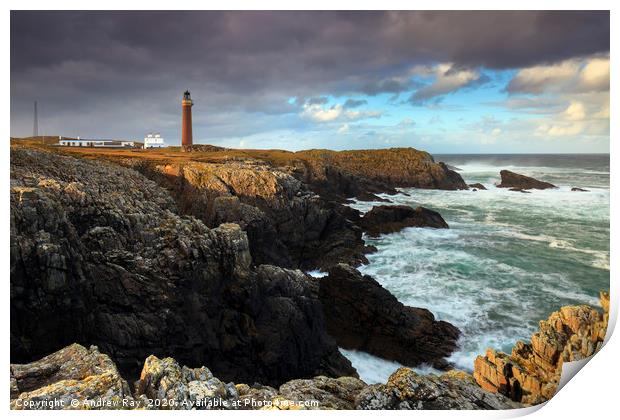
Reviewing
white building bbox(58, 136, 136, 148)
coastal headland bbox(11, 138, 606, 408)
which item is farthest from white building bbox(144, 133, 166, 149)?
coastal headland bbox(11, 138, 606, 408)

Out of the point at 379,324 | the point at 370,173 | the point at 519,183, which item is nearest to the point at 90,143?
the point at 379,324

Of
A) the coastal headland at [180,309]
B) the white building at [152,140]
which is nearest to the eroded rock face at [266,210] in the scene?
the coastal headland at [180,309]

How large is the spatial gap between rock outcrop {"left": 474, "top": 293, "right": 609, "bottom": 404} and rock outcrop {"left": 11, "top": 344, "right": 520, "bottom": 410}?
0.76m

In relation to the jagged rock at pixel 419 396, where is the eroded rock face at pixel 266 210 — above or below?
above

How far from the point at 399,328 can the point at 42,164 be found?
1042 cm

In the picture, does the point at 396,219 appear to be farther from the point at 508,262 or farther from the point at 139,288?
the point at 139,288

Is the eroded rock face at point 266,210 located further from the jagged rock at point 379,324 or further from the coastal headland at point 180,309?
the jagged rock at point 379,324

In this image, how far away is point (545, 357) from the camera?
6758mm

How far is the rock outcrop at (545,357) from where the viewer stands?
6.30 m

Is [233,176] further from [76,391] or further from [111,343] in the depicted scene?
[76,391]

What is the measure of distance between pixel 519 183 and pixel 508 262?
32.9 feet

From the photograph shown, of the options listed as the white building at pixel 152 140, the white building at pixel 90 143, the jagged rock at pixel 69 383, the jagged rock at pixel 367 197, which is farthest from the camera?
the jagged rock at pixel 367 197

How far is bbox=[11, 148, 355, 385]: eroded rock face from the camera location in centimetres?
579

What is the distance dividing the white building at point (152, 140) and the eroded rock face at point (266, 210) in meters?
4.01
